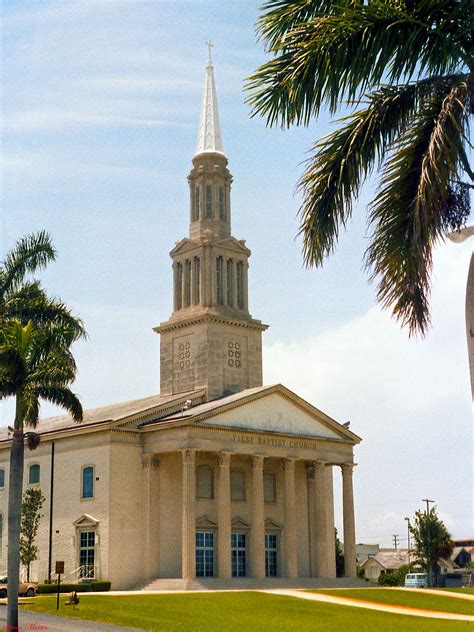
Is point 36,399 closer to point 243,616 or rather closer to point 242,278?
point 243,616

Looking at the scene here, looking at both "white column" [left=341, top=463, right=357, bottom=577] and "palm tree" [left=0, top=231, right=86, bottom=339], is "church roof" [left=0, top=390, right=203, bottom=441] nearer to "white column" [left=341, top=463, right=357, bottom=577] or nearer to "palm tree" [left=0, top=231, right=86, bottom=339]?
"white column" [left=341, top=463, right=357, bottom=577]

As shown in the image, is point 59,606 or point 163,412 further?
point 163,412

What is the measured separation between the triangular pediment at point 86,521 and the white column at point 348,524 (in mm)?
18604

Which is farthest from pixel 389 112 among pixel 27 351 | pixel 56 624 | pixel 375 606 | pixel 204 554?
pixel 204 554

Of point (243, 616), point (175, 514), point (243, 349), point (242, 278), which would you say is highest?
point (242, 278)

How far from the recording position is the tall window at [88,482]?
60.5m

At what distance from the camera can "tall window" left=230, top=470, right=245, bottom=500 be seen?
63.2m

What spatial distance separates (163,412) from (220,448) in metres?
5.58

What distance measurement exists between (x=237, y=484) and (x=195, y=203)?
2279cm

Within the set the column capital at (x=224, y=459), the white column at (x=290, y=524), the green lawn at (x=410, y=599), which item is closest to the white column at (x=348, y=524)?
the white column at (x=290, y=524)

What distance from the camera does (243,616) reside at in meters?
39.1

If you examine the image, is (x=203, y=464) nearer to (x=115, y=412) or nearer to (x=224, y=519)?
(x=224, y=519)

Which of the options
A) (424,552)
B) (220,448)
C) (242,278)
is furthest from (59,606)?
(424,552)

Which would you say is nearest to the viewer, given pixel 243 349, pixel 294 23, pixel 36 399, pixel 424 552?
pixel 294 23
